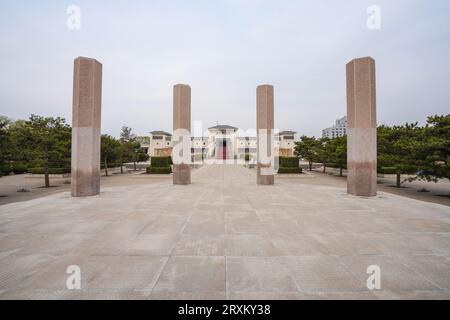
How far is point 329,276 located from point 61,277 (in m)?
4.74

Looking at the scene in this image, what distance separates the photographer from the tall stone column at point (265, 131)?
53.6 feet

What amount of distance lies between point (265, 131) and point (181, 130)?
6.54 meters

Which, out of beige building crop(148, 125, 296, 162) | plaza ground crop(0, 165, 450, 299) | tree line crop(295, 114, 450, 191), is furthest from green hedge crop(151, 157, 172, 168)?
beige building crop(148, 125, 296, 162)

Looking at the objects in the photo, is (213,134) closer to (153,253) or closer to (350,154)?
(350,154)

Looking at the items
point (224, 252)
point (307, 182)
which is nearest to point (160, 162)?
point (307, 182)

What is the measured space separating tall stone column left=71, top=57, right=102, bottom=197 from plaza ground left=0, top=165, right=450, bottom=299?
3.34m

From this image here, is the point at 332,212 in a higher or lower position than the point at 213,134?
lower

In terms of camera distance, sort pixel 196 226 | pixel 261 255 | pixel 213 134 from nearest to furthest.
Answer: pixel 261 255
pixel 196 226
pixel 213 134

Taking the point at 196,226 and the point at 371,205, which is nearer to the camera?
the point at 196,226

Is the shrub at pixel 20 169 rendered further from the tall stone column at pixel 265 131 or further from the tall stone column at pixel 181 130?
the tall stone column at pixel 265 131

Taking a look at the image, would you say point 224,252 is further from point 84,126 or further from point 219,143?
point 219,143

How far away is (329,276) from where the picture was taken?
3801mm

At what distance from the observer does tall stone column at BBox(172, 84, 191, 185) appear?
16469mm
